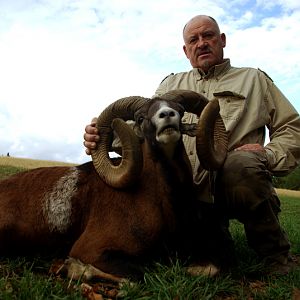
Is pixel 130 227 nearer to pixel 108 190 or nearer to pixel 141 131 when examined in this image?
pixel 108 190

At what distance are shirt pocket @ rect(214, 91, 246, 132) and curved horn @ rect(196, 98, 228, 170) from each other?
0.69m

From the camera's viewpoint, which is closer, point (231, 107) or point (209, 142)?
point (209, 142)

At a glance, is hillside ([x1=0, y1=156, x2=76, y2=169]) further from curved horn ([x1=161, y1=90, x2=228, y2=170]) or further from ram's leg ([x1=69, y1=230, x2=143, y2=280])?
ram's leg ([x1=69, y1=230, x2=143, y2=280])

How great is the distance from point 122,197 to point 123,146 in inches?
26.0

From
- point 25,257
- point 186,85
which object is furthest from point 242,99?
point 25,257

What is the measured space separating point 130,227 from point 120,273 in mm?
642

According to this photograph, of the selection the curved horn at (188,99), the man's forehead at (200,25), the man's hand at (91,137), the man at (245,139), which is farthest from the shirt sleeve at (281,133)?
the man's hand at (91,137)

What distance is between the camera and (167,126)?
5.45 metres

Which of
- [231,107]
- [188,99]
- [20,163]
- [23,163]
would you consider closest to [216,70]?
[231,107]

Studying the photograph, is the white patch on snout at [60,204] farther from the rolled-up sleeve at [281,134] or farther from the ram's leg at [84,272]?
the rolled-up sleeve at [281,134]

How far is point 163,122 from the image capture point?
5.43 m

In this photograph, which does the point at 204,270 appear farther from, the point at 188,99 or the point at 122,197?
the point at 188,99

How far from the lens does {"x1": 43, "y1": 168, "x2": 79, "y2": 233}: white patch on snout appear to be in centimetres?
616

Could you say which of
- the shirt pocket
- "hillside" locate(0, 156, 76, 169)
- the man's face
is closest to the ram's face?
the shirt pocket
